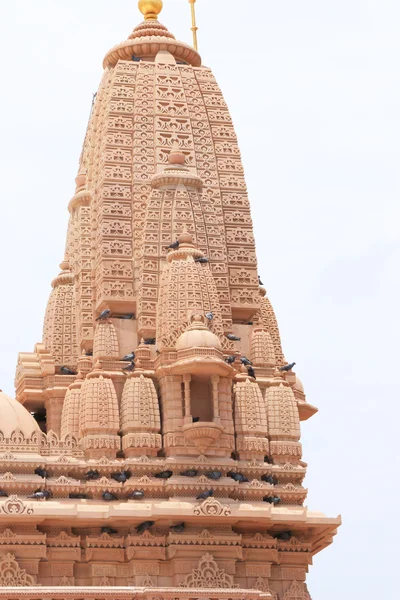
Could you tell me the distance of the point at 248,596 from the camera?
27.6m

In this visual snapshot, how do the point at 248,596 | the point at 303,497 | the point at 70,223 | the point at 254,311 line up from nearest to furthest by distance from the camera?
the point at 248,596
the point at 303,497
the point at 254,311
the point at 70,223

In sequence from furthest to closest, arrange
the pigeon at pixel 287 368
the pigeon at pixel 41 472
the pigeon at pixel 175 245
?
the pigeon at pixel 287 368, the pigeon at pixel 175 245, the pigeon at pixel 41 472

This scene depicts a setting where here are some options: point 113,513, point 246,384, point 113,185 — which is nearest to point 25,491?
point 113,513

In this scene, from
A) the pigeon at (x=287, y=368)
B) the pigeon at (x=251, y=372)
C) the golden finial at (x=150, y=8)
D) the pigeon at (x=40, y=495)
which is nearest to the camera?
the pigeon at (x=40, y=495)

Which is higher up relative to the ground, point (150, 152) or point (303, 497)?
point (150, 152)

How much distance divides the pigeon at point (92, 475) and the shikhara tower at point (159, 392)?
0.05 metres

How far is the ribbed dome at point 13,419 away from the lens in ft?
110

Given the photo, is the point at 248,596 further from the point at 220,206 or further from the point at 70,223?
the point at 70,223

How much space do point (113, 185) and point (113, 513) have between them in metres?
10.1

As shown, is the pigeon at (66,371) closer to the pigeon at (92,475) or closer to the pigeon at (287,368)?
the pigeon at (92,475)

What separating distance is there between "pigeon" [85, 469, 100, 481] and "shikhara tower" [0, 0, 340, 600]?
5 cm

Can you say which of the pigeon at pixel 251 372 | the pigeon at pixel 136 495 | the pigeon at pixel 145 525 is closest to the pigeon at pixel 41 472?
the pigeon at pixel 136 495

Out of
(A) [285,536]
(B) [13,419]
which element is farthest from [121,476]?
(A) [285,536]

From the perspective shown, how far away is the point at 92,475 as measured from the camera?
33.5 m
